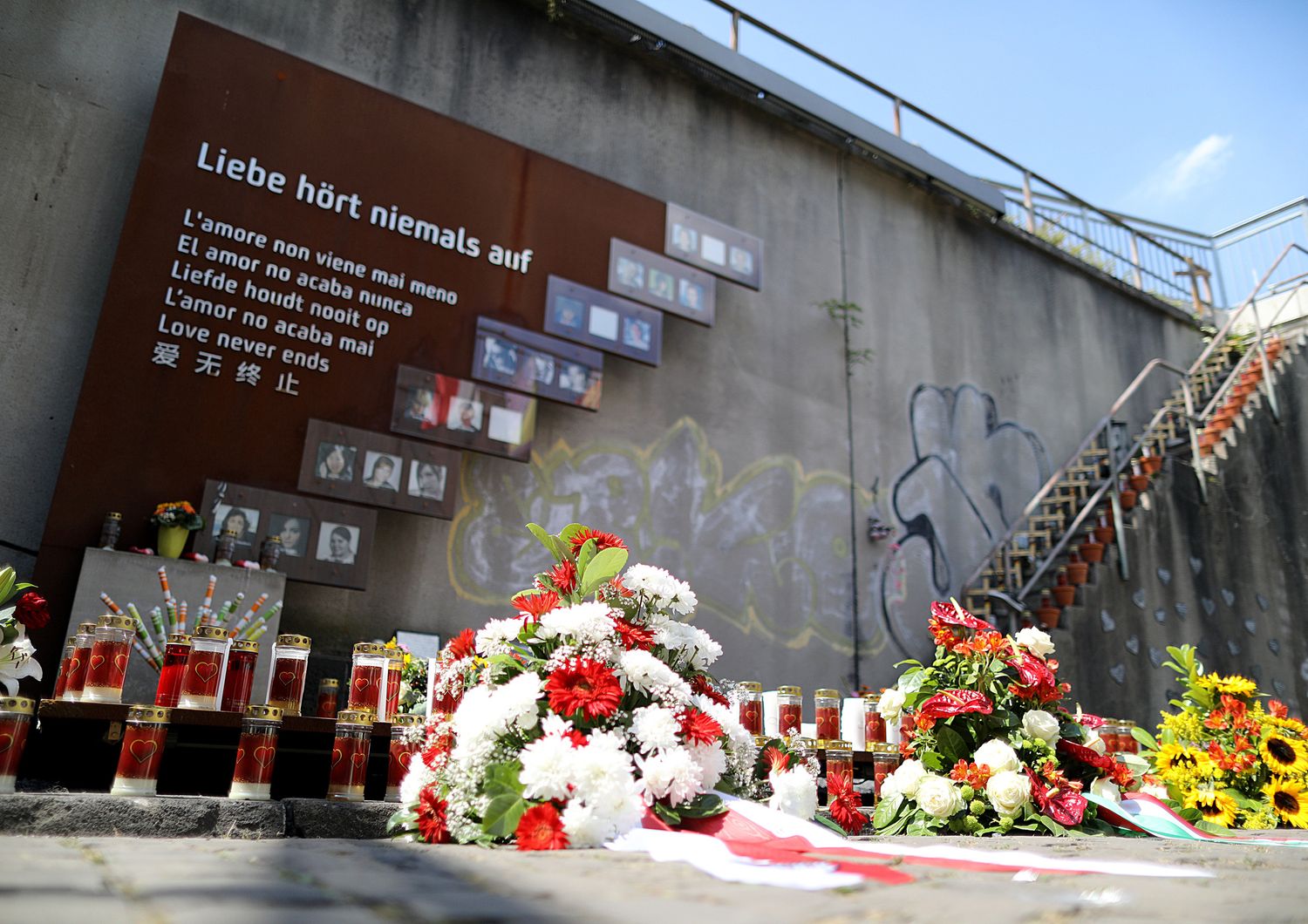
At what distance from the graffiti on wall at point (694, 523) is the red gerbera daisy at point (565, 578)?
395 centimetres

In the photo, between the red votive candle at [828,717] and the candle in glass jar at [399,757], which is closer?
the candle in glass jar at [399,757]

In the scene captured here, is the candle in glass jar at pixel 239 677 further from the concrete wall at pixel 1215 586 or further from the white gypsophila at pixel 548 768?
the concrete wall at pixel 1215 586

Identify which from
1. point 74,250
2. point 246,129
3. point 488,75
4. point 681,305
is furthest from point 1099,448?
point 74,250

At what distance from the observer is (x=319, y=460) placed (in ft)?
18.8

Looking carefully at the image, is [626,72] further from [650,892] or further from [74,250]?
[650,892]

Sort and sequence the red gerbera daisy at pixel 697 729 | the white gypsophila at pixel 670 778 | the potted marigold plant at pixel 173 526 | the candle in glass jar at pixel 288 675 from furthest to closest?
the potted marigold plant at pixel 173 526
the candle in glass jar at pixel 288 675
the red gerbera daisy at pixel 697 729
the white gypsophila at pixel 670 778

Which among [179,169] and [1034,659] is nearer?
[1034,659]

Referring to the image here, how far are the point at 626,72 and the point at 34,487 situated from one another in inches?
222

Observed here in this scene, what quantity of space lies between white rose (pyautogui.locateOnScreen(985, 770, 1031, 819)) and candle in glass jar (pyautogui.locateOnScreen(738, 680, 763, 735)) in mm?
837

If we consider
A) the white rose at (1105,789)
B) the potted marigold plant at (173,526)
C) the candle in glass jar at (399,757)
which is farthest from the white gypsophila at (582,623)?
the potted marigold plant at (173,526)

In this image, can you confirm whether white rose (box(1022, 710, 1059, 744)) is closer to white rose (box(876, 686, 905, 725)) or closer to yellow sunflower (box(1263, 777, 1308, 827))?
white rose (box(876, 686, 905, 725))

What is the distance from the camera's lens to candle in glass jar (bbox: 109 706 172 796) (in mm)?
2357

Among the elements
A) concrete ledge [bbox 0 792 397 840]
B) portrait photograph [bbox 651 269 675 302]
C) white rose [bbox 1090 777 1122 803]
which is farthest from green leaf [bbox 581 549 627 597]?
portrait photograph [bbox 651 269 675 302]

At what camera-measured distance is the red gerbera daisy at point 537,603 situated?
2412 mm
